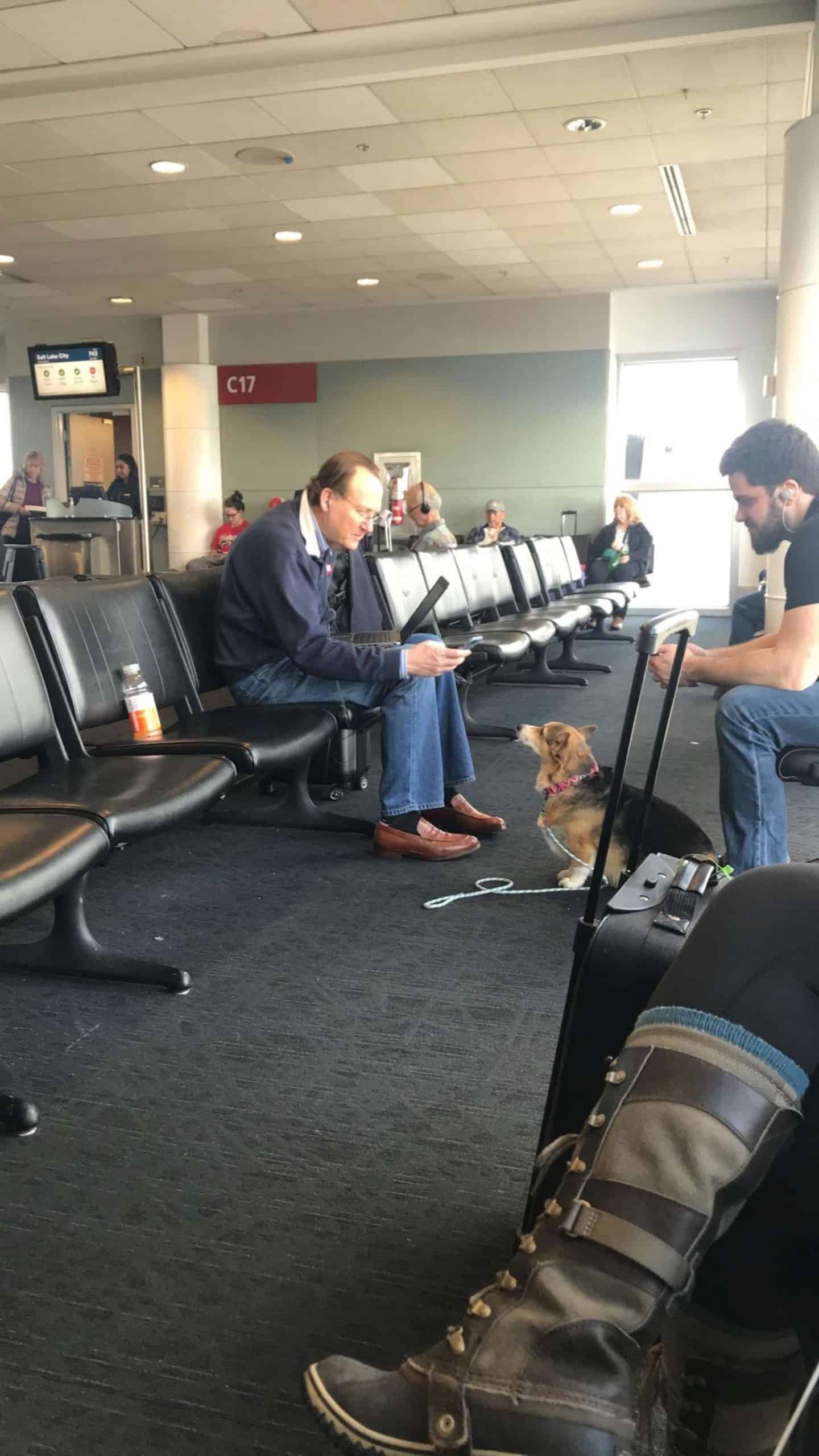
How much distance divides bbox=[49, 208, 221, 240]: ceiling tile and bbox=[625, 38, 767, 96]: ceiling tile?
12.9 feet

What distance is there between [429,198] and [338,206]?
0.73 meters

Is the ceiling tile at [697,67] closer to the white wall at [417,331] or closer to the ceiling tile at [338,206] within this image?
the ceiling tile at [338,206]

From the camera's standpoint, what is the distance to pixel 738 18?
5.34 metres

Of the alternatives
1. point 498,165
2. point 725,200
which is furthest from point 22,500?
point 725,200

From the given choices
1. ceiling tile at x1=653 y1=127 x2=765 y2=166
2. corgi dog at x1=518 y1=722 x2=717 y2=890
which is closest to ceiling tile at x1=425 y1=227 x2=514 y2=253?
ceiling tile at x1=653 y1=127 x2=765 y2=166

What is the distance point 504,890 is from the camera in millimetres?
2879

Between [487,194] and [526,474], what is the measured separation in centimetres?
452

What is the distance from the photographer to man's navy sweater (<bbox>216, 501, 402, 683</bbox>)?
3057 millimetres

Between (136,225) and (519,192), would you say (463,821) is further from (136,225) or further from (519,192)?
(136,225)

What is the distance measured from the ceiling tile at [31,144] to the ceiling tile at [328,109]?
56.0 inches

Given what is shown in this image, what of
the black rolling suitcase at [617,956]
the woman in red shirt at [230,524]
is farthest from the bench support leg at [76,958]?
the woman in red shirt at [230,524]

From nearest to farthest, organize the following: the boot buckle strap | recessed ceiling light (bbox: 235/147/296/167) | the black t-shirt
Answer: the boot buckle strap
the black t-shirt
recessed ceiling light (bbox: 235/147/296/167)

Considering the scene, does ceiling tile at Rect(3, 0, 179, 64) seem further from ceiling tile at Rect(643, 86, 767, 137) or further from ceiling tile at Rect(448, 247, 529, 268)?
ceiling tile at Rect(448, 247, 529, 268)

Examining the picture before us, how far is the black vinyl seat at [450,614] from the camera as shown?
4.37 m
